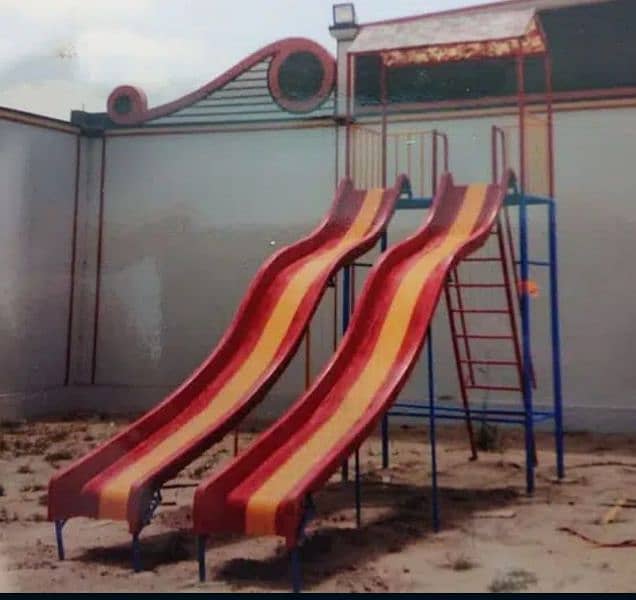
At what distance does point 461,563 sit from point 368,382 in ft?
3.37

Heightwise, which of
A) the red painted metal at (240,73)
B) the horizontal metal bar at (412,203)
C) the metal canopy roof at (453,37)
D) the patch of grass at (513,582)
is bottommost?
the patch of grass at (513,582)

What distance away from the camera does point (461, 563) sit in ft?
13.3

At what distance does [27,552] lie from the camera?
14.3 ft

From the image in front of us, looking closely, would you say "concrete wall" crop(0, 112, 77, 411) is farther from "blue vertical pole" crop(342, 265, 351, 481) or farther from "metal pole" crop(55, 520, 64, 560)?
"metal pole" crop(55, 520, 64, 560)

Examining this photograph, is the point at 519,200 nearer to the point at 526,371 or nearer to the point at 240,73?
the point at 526,371

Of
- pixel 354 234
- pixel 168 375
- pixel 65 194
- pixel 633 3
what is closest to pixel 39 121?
pixel 65 194

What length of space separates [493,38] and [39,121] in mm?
4574

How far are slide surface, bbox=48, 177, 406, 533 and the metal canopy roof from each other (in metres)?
0.90

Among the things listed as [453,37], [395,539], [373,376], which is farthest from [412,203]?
[395,539]

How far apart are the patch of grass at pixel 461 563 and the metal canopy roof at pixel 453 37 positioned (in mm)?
3412

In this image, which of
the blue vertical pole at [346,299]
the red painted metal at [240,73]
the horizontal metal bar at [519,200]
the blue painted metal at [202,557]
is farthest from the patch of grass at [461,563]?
the red painted metal at [240,73]

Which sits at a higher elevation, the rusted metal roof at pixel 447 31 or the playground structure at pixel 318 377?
the rusted metal roof at pixel 447 31

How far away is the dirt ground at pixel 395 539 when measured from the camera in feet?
12.6

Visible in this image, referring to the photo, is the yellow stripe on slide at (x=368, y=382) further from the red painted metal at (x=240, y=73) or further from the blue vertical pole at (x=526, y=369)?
the red painted metal at (x=240, y=73)
